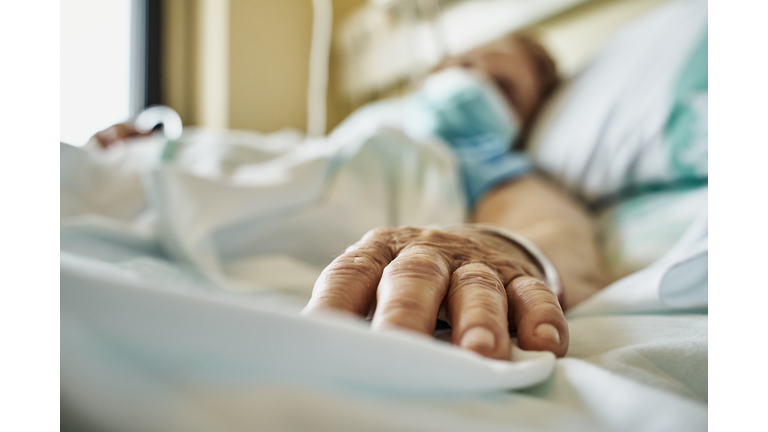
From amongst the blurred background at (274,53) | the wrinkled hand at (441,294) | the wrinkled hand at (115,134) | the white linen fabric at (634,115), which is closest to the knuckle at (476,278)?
the wrinkled hand at (441,294)

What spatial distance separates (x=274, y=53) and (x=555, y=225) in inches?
65.6

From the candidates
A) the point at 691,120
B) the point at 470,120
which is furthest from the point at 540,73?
the point at 691,120

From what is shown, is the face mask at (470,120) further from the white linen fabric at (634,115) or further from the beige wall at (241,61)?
the beige wall at (241,61)

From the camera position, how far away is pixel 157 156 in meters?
0.63

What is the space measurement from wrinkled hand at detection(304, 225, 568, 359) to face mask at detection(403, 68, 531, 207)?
442mm

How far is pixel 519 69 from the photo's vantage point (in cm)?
90

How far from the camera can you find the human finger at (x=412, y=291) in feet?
0.70

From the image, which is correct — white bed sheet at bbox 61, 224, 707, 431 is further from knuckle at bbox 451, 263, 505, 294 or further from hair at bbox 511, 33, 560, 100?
hair at bbox 511, 33, 560, 100

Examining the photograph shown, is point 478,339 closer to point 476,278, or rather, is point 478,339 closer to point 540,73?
point 476,278

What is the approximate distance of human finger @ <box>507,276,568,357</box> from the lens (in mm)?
234

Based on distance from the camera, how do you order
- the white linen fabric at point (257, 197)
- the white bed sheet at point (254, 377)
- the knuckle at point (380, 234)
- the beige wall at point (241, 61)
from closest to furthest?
the white bed sheet at point (254, 377), the knuckle at point (380, 234), the white linen fabric at point (257, 197), the beige wall at point (241, 61)

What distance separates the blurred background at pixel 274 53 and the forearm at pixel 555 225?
2.95ft

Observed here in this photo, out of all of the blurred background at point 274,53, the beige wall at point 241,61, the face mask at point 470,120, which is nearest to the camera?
the face mask at point 470,120

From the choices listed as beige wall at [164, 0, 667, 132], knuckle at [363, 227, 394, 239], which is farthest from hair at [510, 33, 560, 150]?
beige wall at [164, 0, 667, 132]
